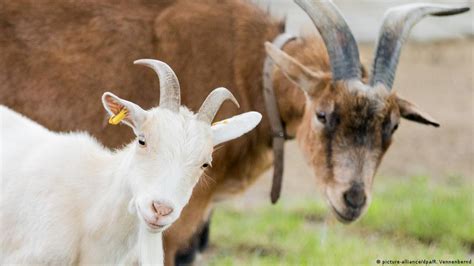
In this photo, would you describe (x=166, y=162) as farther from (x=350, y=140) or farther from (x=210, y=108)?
(x=350, y=140)

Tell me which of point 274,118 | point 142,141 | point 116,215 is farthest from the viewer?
point 274,118

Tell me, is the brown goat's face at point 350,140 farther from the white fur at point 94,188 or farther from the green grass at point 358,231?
the white fur at point 94,188

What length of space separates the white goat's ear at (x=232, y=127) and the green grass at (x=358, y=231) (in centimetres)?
215

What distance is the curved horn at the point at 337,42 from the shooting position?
6781mm

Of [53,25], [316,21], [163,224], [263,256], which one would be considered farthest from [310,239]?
[163,224]

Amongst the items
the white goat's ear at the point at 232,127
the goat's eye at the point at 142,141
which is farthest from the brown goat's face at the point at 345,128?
the goat's eye at the point at 142,141

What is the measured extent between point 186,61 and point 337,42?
41.5 inches

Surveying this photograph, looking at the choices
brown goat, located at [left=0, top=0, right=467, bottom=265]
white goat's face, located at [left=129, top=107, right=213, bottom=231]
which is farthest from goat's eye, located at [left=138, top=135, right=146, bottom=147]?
brown goat, located at [left=0, top=0, right=467, bottom=265]

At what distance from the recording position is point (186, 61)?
286 inches

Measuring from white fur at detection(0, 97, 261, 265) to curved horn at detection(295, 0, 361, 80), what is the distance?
1.61 meters

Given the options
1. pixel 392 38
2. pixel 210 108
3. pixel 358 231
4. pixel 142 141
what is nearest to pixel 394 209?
pixel 358 231

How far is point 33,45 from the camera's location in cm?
727

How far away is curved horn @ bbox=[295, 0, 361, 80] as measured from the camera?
22.2ft

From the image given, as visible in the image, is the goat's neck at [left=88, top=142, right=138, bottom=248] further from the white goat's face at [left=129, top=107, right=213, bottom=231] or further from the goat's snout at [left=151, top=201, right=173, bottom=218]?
the goat's snout at [left=151, top=201, right=173, bottom=218]
